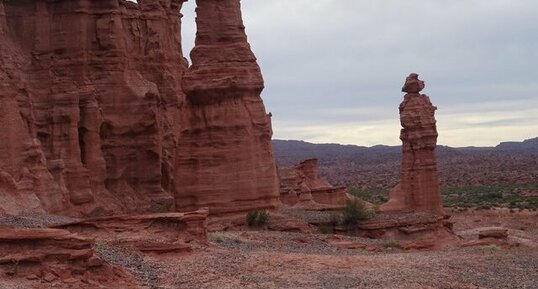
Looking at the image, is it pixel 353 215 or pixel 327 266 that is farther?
pixel 353 215

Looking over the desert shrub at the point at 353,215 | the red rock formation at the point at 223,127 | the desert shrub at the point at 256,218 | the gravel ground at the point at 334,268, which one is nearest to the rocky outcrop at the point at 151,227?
the gravel ground at the point at 334,268

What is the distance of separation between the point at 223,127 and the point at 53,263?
17.8m

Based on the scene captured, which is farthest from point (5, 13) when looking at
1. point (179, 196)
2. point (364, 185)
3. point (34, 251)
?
point (364, 185)

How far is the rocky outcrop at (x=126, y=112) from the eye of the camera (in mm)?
35156

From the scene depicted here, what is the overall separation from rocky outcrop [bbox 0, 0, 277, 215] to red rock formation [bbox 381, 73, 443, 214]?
13031mm

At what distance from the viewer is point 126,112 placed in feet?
155

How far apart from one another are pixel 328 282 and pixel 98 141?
Result: 2716 centimetres

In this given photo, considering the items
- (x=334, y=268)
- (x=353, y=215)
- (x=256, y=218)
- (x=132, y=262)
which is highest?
(x=256, y=218)

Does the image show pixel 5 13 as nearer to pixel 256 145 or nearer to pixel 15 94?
pixel 15 94

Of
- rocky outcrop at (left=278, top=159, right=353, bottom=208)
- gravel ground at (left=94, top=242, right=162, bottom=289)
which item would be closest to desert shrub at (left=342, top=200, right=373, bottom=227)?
rocky outcrop at (left=278, top=159, right=353, bottom=208)

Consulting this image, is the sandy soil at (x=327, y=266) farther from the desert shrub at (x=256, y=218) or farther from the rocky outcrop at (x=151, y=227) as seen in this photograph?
the desert shrub at (x=256, y=218)

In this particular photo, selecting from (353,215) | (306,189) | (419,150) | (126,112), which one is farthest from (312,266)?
(306,189)

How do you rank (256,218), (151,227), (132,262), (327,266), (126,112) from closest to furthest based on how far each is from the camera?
1. (132,262)
2. (327,266)
3. (151,227)
4. (256,218)
5. (126,112)

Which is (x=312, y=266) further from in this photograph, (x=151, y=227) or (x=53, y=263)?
(x=53, y=263)
